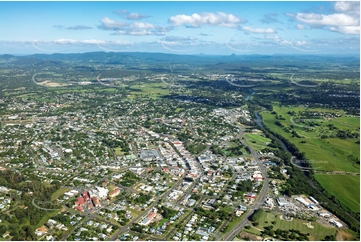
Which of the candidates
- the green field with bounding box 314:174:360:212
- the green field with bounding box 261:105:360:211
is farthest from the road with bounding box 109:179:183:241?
the green field with bounding box 261:105:360:211

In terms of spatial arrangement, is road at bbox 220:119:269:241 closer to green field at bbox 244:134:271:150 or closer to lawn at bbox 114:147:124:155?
green field at bbox 244:134:271:150

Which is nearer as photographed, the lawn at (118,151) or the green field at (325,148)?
the green field at (325,148)

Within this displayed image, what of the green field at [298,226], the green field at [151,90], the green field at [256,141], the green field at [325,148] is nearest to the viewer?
the green field at [298,226]

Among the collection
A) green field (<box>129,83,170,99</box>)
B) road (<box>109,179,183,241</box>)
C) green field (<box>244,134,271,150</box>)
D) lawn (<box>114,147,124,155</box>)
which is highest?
green field (<box>129,83,170,99</box>)

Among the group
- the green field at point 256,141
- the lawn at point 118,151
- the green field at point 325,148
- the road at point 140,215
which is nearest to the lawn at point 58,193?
the road at point 140,215

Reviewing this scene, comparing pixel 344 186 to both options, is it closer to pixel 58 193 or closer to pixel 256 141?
pixel 256 141

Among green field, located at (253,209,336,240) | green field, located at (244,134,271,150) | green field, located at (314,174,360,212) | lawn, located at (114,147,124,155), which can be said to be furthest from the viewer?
green field, located at (244,134,271,150)

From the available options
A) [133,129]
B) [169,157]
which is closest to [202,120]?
[133,129]

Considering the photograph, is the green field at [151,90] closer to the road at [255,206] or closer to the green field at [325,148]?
the green field at [325,148]
